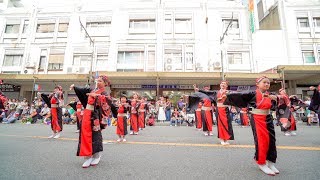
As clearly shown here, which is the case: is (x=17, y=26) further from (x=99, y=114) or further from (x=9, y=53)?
(x=99, y=114)

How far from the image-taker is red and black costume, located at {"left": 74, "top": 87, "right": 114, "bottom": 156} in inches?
137

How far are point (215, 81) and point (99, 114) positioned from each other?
14370mm

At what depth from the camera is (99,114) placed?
12.7 feet

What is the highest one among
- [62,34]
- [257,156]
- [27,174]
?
[62,34]

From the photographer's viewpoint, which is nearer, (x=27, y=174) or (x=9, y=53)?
(x=27, y=174)

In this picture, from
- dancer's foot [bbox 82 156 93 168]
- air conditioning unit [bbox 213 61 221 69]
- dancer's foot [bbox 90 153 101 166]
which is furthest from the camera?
air conditioning unit [bbox 213 61 221 69]

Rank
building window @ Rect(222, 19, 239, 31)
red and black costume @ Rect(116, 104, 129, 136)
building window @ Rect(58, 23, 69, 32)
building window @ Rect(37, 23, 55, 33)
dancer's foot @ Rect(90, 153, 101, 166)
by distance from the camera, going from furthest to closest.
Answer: building window @ Rect(37, 23, 55, 33)
building window @ Rect(58, 23, 69, 32)
building window @ Rect(222, 19, 239, 31)
red and black costume @ Rect(116, 104, 129, 136)
dancer's foot @ Rect(90, 153, 101, 166)

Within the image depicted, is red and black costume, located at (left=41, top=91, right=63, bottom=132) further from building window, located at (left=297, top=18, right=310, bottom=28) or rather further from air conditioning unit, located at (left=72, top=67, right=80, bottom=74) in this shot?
building window, located at (left=297, top=18, right=310, bottom=28)

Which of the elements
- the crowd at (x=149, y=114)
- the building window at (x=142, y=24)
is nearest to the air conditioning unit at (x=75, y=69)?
the crowd at (x=149, y=114)

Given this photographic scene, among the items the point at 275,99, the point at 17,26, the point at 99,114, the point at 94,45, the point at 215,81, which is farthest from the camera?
the point at 17,26

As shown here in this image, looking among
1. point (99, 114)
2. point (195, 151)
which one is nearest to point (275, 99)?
point (195, 151)

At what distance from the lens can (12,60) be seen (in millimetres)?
19781

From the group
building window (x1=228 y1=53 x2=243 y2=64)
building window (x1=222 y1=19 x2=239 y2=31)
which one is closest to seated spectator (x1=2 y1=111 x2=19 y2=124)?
building window (x1=228 y1=53 x2=243 y2=64)

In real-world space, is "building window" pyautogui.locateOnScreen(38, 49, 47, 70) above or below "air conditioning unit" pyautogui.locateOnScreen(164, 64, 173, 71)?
above
